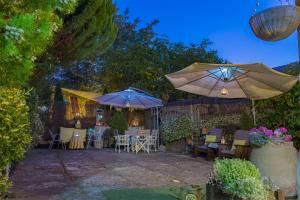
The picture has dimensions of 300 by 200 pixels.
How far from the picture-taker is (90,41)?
830 centimetres

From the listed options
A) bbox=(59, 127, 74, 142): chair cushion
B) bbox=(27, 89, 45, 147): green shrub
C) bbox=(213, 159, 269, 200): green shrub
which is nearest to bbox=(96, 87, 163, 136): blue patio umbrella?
bbox=(59, 127, 74, 142): chair cushion

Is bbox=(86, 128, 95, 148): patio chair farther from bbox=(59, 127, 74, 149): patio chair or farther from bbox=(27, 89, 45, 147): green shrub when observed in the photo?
bbox=(27, 89, 45, 147): green shrub

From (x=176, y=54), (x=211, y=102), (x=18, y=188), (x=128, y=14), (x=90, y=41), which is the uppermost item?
(x=128, y=14)

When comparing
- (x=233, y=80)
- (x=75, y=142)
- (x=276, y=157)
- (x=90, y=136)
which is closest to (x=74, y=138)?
(x=75, y=142)

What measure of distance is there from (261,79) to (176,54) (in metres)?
10.9

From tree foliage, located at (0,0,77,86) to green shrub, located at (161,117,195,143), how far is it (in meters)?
9.50

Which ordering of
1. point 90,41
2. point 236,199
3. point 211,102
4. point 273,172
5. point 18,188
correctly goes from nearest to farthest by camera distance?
point 236,199 → point 273,172 → point 18,188 → point 90,41 → point 211,102

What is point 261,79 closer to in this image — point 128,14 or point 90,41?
point 90,41

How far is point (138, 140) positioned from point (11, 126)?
10.2 metres

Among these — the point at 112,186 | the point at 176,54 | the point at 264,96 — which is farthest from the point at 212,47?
the point at 112,186

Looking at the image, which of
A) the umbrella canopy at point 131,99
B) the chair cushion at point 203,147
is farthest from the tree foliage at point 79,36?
the umbrella canopy at point 131,99

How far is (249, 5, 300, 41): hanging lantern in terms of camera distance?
4.04 meters

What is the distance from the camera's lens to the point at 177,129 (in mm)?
13148

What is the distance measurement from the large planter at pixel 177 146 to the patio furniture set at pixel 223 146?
1029 mm
